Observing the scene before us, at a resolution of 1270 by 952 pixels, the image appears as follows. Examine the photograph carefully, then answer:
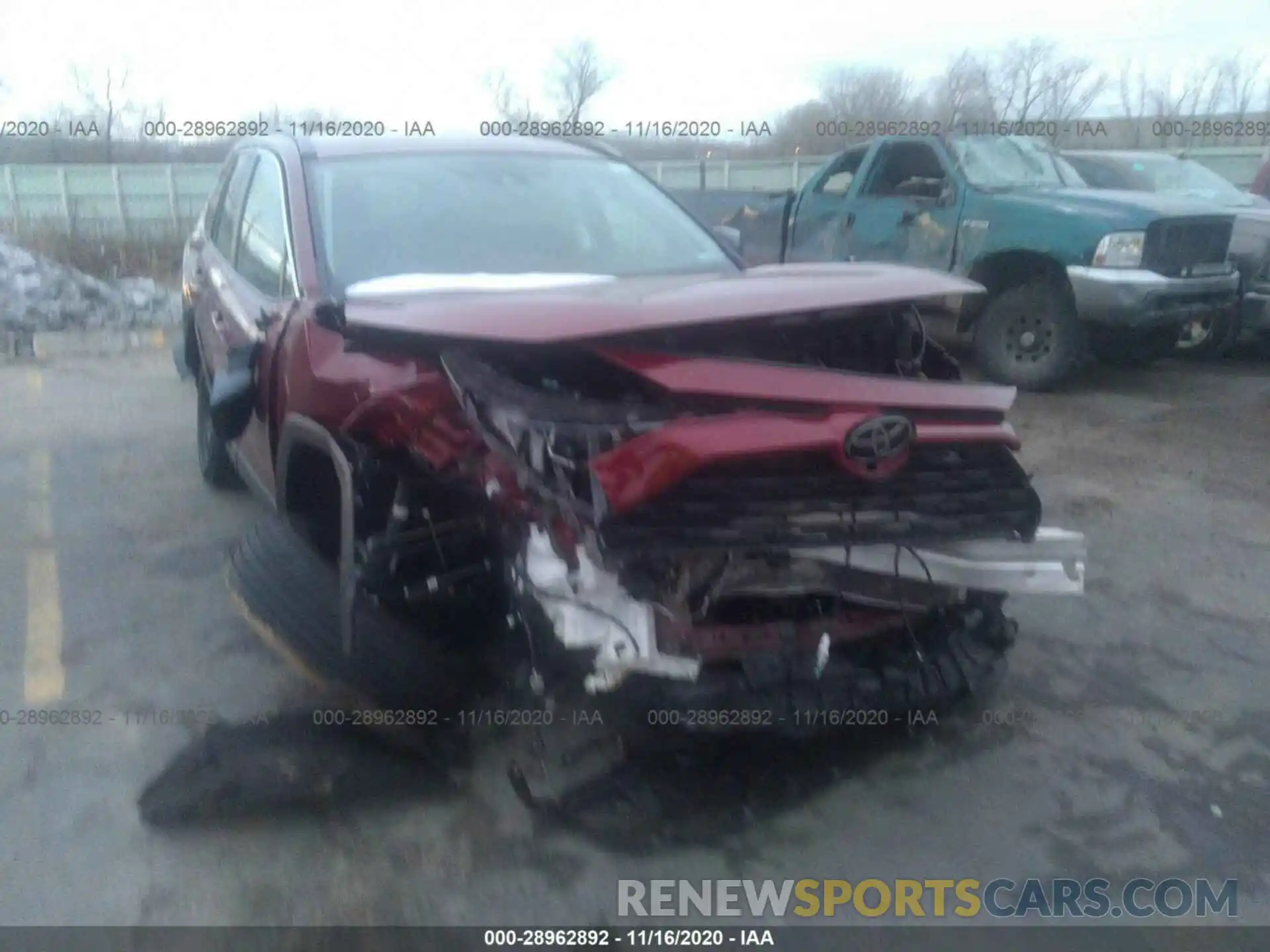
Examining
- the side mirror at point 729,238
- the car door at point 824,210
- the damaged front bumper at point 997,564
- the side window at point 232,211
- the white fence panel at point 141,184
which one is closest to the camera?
the damaged front bumper at point 997,564

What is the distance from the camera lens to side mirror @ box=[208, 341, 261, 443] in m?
3.95

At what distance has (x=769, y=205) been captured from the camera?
9.16 metres

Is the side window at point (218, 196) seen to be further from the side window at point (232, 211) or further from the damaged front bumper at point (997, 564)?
the damaged front bumper at point (997, 564)

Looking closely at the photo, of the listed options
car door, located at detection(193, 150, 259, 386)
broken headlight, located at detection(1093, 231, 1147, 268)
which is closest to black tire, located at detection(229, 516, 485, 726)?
car door, located at detection(193, 150, 259, 386)

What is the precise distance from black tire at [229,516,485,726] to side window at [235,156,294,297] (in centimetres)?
97

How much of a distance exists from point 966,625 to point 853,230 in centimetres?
640

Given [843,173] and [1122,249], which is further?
[843,173]

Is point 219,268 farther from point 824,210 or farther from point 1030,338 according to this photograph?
point 824,210

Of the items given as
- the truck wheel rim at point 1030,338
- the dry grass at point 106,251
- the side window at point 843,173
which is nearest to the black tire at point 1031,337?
the truck wheel rim at point 1030,338

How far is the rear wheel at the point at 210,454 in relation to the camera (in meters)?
5.59

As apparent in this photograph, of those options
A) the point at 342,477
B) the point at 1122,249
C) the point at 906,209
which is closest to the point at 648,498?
the point at 342,477

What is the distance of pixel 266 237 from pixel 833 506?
8.58 feet

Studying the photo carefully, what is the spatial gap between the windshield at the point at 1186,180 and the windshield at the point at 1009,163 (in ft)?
5.22

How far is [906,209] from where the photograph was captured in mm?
8758
